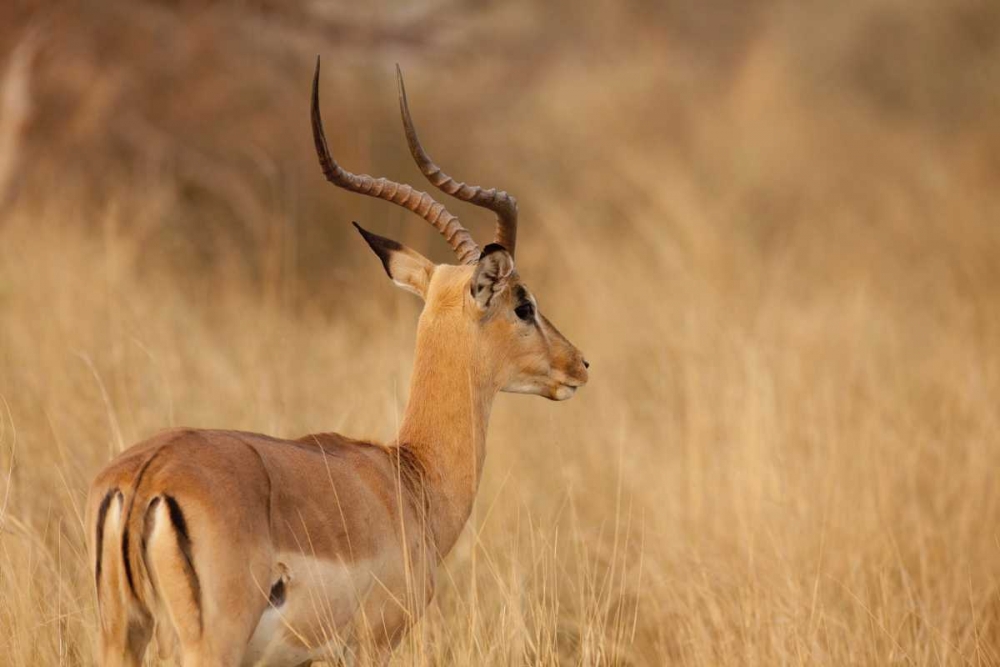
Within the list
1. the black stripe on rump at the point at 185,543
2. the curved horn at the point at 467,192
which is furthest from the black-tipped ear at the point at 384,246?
the black stripe on rump at the point at 185,543

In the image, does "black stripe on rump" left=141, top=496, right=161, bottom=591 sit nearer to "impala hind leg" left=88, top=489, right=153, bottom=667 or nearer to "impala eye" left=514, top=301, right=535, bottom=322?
"impala hind leg" left=88, top=489, right=153, bottom=667

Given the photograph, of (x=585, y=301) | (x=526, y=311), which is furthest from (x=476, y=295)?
(x=585, y=301)

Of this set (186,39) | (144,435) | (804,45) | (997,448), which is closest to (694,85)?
Answer: (804,45)

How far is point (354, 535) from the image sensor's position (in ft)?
12.4

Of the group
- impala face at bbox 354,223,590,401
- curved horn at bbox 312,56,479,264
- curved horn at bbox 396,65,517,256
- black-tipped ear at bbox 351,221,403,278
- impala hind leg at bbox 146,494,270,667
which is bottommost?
impala hind leg at bbox 146,494,270,667

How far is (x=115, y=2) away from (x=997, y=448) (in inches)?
375

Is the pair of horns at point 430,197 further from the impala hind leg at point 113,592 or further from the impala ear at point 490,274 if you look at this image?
the impala hind leg at point 113,592

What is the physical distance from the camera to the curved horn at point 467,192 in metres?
4.57

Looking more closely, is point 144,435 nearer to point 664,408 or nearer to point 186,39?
point 664,408

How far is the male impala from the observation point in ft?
10.6

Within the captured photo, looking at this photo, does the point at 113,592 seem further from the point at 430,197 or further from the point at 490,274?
the point at 430,197

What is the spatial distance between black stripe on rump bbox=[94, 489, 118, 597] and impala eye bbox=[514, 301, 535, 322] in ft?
5.80

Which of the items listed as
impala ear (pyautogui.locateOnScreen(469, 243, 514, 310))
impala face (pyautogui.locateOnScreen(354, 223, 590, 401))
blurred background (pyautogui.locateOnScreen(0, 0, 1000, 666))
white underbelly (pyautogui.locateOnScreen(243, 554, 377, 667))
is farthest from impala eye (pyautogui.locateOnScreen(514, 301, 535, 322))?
white underbelly (pyautogui.locateOnScreen(243, 554, 377, 667))

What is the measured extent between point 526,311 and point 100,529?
1.85 meters
